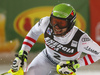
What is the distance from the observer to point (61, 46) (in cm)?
362

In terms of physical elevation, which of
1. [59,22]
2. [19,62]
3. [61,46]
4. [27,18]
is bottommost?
[19,62]

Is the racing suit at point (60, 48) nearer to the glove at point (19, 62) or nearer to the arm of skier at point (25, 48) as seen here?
the arm of skier at point (25, 48)

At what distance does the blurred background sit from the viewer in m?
6.80

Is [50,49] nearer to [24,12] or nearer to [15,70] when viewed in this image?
[15,70]

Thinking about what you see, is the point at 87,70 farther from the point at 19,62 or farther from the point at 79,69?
the point at 19,62

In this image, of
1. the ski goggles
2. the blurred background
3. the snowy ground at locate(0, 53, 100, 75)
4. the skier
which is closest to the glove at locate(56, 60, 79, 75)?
the skier

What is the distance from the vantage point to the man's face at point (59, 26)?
3.30m

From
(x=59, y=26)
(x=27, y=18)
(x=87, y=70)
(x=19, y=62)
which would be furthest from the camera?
(x=27, y=18)

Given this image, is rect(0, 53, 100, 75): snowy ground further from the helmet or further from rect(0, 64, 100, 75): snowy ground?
the helmet

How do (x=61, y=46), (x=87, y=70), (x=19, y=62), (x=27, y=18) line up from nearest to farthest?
1. (x=19, y=62)
2. (x=61, y=46)
3. (x=87, y=70)
4. (x=27, y=18)

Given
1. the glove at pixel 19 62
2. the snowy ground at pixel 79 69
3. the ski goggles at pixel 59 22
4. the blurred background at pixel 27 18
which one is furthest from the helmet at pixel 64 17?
the blurred background at pixel 27 18

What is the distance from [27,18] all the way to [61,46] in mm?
3510

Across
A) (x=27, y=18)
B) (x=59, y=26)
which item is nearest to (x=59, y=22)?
(x=59, y=26)

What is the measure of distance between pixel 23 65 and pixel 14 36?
3465mm
